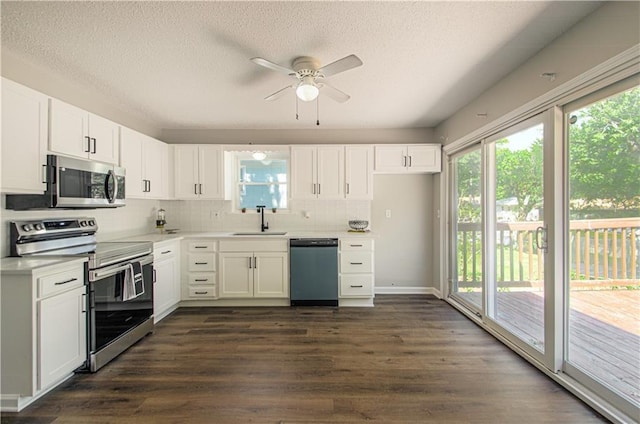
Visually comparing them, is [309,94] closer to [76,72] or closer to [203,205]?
[76,72]

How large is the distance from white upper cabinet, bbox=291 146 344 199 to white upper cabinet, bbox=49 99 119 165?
2.06m

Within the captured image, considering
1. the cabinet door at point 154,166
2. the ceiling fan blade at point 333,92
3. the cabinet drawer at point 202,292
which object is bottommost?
the cabinet drawer at point 202,292

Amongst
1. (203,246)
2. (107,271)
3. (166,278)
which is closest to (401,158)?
(203,246)

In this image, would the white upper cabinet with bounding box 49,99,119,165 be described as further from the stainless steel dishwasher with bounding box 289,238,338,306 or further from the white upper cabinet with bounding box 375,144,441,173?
the white upper cabinet with bounding box 375,144,441,173

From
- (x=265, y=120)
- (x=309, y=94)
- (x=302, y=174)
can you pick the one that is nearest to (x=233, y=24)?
(x=309, y=94)

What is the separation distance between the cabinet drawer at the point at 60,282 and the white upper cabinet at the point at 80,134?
1001 mm

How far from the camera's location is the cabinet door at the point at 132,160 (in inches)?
124

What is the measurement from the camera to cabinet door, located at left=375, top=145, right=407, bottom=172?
13.3 feet

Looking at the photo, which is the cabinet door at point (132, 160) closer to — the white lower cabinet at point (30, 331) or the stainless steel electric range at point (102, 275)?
the stainless steel electric range at point (102, 275)

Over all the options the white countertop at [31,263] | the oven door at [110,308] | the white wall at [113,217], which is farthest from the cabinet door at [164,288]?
the white countertop at [31,263]

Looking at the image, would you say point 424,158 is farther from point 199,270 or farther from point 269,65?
point 199,270

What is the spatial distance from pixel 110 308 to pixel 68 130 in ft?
5.01

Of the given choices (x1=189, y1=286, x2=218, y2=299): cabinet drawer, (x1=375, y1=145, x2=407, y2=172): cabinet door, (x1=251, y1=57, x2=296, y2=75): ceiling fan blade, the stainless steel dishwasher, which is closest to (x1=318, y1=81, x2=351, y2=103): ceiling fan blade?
(x1=251, y1=57, x2=296, y2=75): ceiling fan blade

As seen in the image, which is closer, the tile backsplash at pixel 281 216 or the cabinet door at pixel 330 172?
the cabinet door at pixel 330 172
